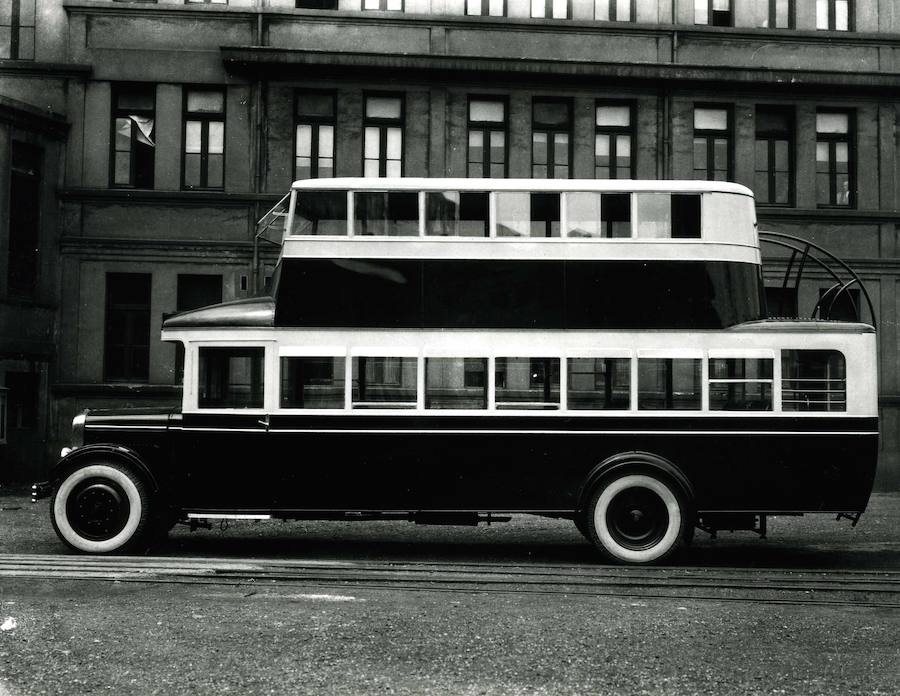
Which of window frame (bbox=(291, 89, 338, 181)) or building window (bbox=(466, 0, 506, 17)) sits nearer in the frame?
window frame (bbox=(291, 89, 338, 181))

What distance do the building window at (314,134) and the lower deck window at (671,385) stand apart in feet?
38.6

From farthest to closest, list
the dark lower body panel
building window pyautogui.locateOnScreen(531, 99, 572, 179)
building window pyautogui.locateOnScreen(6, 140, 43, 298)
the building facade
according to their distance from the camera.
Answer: building window pyautogui.locateOnScreen(531, 99, 572, 179), the building facade, building window pyautogui.locateOnScreen(6, 140, 43, 298), the dark lower body panel

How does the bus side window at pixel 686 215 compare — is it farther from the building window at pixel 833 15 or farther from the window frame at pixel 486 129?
the building window at pixel 833 15

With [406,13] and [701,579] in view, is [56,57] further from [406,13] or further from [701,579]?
[701,579]

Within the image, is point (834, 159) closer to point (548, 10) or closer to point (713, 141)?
point (713, 141)

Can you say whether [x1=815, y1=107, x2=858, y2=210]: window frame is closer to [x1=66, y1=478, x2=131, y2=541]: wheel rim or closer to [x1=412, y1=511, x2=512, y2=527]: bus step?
[x1=412, y1=511, x2=512, y2=527]: bus step

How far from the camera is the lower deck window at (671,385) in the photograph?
31.4 feet

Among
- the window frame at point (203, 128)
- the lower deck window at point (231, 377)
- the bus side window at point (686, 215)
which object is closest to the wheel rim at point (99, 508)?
the lower deck window at point (231, 377)

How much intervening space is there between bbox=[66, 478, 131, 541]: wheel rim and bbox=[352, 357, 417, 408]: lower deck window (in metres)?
2.46

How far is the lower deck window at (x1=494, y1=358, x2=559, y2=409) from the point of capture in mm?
9602

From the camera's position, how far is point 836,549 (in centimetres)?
1110

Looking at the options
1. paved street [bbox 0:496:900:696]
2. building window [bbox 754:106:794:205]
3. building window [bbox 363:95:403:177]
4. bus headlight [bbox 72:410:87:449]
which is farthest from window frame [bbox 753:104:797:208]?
bus headlight [bbox 72:410:87:449]

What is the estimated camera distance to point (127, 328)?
19.5 metres

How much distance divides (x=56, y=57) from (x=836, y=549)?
16.8 m
